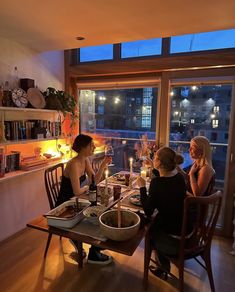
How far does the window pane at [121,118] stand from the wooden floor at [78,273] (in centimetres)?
151

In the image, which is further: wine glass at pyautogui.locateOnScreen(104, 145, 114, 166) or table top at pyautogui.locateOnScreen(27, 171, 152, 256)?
wine glass at pyautogui.locateOnScreen(104, 145, 114, 166)

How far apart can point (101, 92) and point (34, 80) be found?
42.7 inches

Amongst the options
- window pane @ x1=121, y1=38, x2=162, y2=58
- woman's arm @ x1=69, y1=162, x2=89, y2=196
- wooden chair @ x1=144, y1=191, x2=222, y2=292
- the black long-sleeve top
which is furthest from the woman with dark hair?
window pane @ x1=121, y1=38, x2=162, y2=58

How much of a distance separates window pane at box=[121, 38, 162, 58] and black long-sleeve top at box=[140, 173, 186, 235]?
6.62 feet

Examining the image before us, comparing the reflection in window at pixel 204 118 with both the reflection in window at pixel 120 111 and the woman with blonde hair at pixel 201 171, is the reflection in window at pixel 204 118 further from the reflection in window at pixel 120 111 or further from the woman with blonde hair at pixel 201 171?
the woman with blonde hair at pixel 201 171

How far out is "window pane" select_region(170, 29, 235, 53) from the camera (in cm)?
269

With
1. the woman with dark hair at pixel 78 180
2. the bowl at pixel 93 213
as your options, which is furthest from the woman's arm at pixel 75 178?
the bowl at pixel 93 213

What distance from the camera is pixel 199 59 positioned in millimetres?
2748

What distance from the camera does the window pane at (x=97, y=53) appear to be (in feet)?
11.0

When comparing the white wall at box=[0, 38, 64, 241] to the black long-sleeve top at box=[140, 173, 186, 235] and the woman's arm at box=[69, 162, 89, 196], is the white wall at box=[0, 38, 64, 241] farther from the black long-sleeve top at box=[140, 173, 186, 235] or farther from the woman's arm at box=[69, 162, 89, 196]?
the black long-sleeve top at box=[140, 173, 186, 235]

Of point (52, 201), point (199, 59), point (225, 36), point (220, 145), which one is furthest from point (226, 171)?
point (52, 201)

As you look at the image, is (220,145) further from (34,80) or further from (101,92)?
(34,80)

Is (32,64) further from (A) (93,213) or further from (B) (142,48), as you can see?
(A) (93,213)

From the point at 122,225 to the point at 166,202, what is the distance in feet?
1.36
